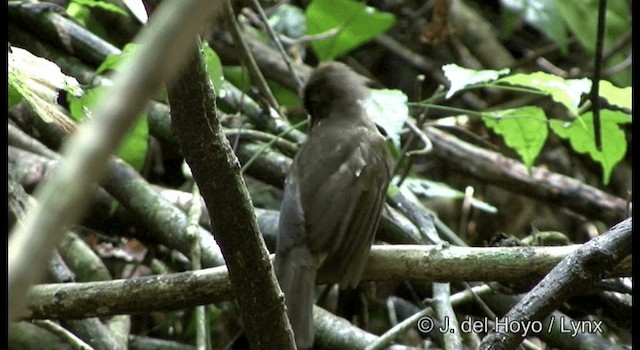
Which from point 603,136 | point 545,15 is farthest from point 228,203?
point 545,15

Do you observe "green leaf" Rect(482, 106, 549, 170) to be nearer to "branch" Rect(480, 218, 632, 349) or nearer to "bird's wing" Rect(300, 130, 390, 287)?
"bird's wing" Rect(300, 130, 390, 287)

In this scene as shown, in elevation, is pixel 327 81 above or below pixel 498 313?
above

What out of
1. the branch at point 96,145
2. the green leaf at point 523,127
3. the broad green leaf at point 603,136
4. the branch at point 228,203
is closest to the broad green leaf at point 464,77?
the green leaf at point 523,127

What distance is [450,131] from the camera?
487 centimetres

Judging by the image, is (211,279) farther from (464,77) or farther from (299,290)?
(464,77)

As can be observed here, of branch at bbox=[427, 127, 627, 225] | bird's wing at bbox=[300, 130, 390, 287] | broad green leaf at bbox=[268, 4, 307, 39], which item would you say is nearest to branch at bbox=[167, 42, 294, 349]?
bird's wing at bbox=[300, 130, 390, 287]

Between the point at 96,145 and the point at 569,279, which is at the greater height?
the point at 96,145

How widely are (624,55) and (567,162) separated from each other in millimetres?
670

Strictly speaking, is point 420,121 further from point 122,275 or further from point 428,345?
point 122,275

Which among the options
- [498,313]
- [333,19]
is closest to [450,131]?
[333,19]

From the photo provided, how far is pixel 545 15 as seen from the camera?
5.11 metres

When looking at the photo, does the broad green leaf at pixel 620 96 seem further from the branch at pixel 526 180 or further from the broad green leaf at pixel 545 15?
the broad green leaf at pixel 545 15

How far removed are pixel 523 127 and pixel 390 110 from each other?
0.47 meters

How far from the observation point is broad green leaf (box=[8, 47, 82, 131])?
65.4 inches
